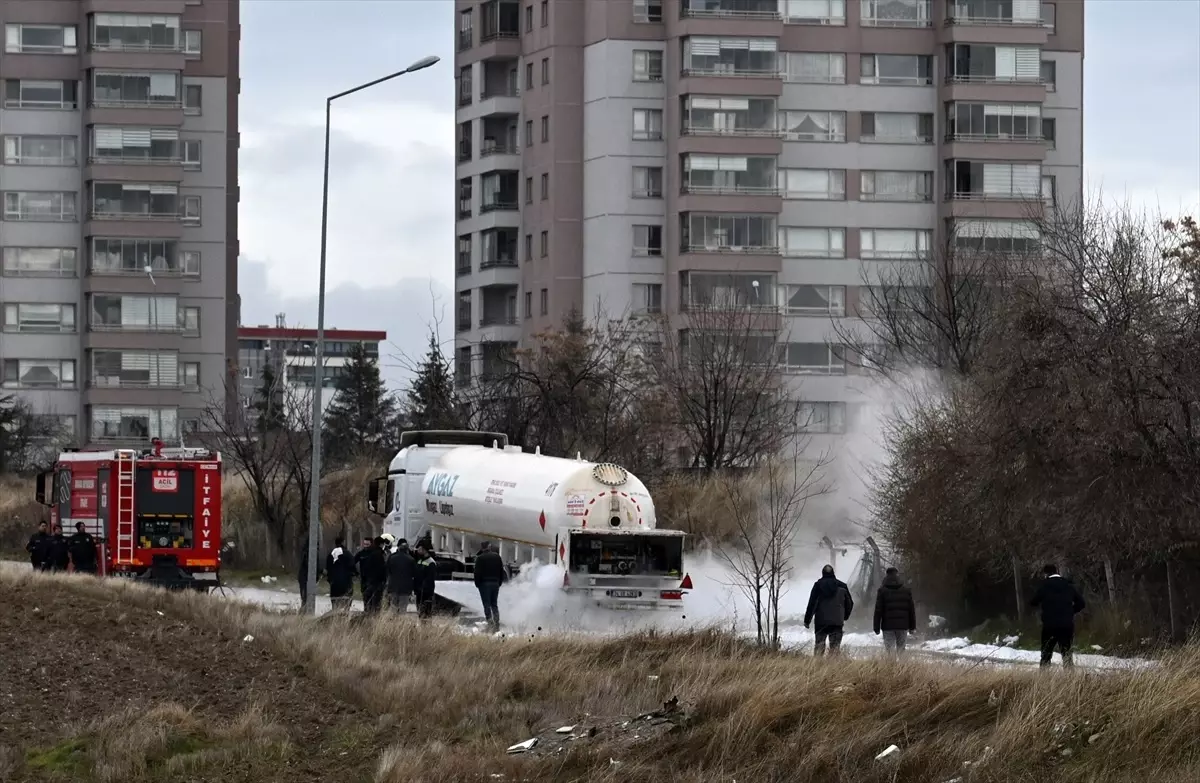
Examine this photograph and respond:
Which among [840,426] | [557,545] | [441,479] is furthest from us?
[840,426]

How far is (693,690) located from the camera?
1981cm

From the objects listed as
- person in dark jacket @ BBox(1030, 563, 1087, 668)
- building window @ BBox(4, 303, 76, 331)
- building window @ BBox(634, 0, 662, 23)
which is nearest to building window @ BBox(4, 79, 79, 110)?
building window @ BBox(4, 303, 76, 331)

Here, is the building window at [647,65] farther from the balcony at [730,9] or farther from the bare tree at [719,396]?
the bare tree at [719,396]

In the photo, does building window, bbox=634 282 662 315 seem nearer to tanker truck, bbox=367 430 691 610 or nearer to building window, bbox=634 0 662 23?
building window, bbox=634 0 662 23

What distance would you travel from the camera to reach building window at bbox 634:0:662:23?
281 ft

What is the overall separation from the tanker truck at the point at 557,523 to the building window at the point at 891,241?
4618 centimetres

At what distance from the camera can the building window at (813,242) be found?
85250 millimetres

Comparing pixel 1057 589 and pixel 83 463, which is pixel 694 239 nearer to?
pixel 83 463

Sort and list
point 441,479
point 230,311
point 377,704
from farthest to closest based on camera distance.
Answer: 1. point 230,311
2. point 441,479
3. point 377,704

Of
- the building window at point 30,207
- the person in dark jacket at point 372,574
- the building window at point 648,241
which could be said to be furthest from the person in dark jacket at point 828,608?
the building window at point 30,207

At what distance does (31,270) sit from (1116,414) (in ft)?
219

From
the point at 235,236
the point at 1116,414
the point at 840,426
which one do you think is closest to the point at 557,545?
the point at 1116,414

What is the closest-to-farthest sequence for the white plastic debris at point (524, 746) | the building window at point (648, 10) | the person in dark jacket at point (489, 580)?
the white plastic debris at point (524, 746), the person in dark jacket at point (489, 580), the building window at point (648, 10)

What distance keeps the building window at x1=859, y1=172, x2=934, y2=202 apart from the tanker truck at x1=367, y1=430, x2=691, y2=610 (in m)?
46.8
